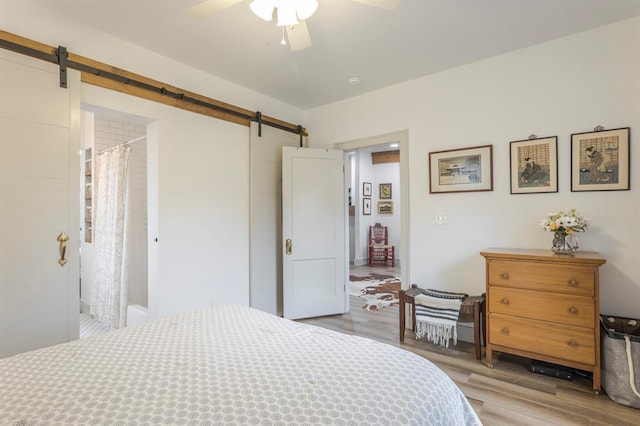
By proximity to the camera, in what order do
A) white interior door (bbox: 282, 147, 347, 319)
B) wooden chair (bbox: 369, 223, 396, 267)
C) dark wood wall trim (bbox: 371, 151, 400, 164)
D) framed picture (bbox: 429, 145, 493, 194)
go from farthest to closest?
dark wood wall trim (bbox: 371, 151, 400, 164) < wooden chair (bbox: 369, 223, 396, 267) < white interior door (bbox: 282, 147, 347, 319) < framed picture (bbox: 429, 145, 493, 194)

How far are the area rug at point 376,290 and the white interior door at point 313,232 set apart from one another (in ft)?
2.23

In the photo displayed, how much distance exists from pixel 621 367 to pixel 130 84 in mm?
4199

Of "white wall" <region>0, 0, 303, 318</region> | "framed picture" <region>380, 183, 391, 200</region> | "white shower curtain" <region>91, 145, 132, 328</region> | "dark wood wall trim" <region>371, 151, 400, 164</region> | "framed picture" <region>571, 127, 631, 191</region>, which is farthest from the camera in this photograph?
"framed picture" <region>380, 183, 391, 200</region>

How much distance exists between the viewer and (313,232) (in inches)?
155

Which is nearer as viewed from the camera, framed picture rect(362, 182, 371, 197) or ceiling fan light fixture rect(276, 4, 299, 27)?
ceiling fan light fixture rect(276, 4, 299, 27)

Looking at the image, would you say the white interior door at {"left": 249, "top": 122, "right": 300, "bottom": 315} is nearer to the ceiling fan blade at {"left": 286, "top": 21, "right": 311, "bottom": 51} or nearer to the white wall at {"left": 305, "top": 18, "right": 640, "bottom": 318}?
the white wall at {"left": 305, "top": 18, "right": 640, "bottom": 318}

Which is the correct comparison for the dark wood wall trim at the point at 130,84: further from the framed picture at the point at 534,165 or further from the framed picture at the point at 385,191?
the framed picture at the point at 385,191

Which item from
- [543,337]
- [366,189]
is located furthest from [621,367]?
[366,189]

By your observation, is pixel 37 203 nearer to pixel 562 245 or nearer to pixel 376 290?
pixel 562 245

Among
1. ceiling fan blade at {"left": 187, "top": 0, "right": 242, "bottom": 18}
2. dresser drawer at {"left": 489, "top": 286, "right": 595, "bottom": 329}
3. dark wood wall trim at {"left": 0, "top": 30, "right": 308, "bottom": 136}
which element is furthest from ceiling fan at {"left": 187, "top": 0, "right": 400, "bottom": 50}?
dresser drawer at {"left": 489, "top": 286, "right": 595, "bottom": 329}

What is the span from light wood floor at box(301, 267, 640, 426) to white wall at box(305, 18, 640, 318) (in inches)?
25.6

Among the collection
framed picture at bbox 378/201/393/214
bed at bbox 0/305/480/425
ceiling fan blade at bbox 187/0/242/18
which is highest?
ceiling fan blade at bbox 187/0/242/18

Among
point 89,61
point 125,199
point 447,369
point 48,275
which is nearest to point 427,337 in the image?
point 447,369

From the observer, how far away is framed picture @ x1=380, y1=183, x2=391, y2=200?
8.34m
